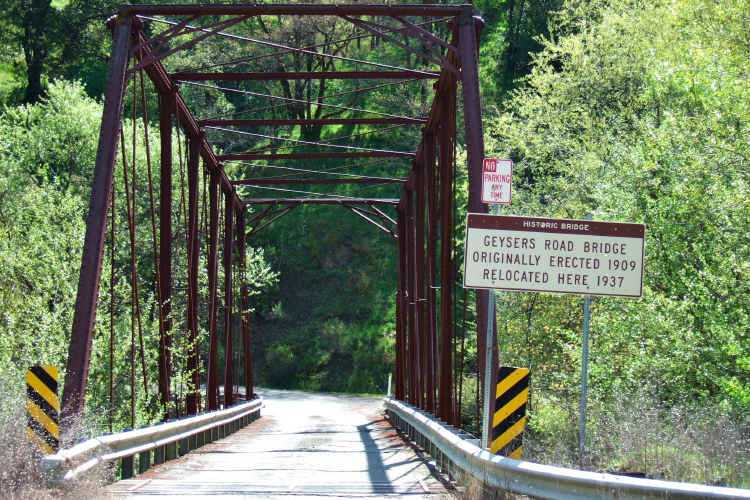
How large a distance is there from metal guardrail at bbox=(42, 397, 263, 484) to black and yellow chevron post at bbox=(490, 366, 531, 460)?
3.04 metres

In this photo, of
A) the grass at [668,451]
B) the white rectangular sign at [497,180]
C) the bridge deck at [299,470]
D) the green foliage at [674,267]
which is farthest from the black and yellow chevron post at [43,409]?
the green foliage at [674,267]

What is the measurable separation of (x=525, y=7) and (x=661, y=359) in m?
40.5

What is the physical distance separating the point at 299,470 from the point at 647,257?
646 cm

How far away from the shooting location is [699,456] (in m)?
6.36

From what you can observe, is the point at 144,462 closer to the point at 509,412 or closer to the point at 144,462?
the point at 144,462

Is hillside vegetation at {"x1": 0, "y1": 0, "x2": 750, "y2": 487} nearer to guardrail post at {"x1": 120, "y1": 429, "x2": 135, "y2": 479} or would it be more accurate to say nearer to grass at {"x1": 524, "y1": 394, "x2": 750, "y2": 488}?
grass at {"x1": 524, "y1": 394, "x2": 750, "y2": 488}

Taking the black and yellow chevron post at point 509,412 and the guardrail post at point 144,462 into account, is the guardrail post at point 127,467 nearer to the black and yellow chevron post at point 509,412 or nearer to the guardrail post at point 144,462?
the guardrail post at point 144,462

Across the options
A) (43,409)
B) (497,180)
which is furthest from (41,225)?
(497,180)

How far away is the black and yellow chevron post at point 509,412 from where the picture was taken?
5.82 m

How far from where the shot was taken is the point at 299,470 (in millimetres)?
8672

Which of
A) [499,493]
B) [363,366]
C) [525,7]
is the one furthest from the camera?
[525,7]

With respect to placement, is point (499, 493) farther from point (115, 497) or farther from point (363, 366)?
point (363, 366)

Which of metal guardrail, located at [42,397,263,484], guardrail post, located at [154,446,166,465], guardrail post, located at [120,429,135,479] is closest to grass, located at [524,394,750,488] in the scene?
metal guardrail, located at [42,397,263,484]

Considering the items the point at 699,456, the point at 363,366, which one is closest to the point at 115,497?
the point at 699,456
